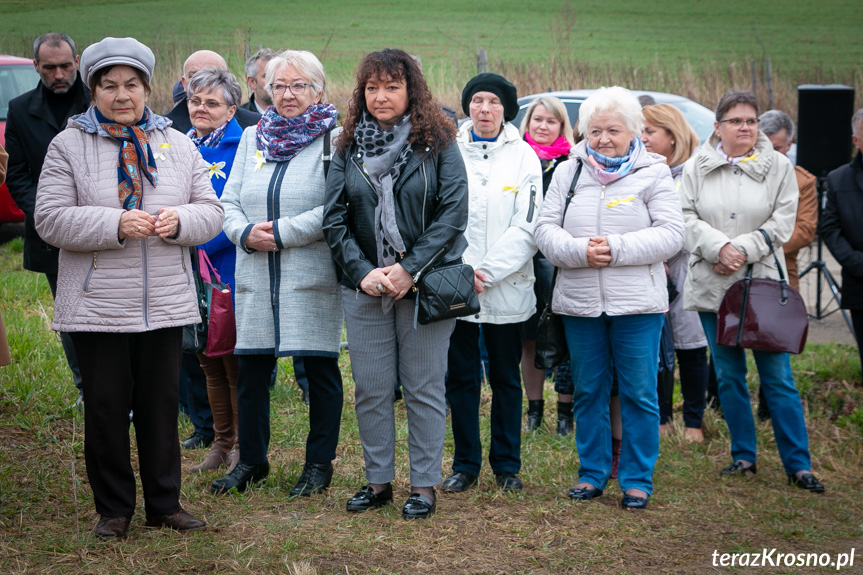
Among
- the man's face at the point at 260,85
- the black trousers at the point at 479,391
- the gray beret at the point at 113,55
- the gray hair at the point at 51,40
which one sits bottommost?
the black trousers at the point at 479,391

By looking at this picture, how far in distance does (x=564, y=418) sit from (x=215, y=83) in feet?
9.09

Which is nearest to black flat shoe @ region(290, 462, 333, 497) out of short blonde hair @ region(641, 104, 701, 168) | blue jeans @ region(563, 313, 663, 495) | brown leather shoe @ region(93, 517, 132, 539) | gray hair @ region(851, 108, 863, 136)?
brown leather shoe @ region(93, 517, 132, 539)

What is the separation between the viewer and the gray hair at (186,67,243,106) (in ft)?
14.2

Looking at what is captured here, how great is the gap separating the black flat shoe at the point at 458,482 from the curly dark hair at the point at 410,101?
5.17 ft

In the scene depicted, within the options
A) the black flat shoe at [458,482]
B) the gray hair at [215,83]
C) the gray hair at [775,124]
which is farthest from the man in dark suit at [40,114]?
the gray hair at [775,124]

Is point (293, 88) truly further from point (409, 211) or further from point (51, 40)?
point (51, 40)

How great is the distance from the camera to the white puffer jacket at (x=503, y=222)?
13.5ft

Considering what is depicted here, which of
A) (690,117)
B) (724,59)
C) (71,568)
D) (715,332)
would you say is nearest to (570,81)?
(724,59)

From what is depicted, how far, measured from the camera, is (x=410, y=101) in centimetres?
372

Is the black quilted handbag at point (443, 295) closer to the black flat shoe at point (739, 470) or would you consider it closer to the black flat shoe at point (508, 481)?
the black flat shoe at point (508, 481)

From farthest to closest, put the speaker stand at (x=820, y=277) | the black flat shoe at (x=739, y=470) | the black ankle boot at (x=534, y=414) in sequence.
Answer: the speaker stand at (x=820, y=277)
the black ankle boot at (x=534, y=414)
the black flat shoe at (x=739, y=470)

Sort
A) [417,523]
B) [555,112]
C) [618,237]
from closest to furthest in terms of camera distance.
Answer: [417,523], [618,237], [555,112]

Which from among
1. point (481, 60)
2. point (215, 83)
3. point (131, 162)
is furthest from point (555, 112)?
point (481, 60)

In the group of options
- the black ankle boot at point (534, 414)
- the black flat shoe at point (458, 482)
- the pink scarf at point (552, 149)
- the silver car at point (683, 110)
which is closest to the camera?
the black flat shoe at point (458, 482)
